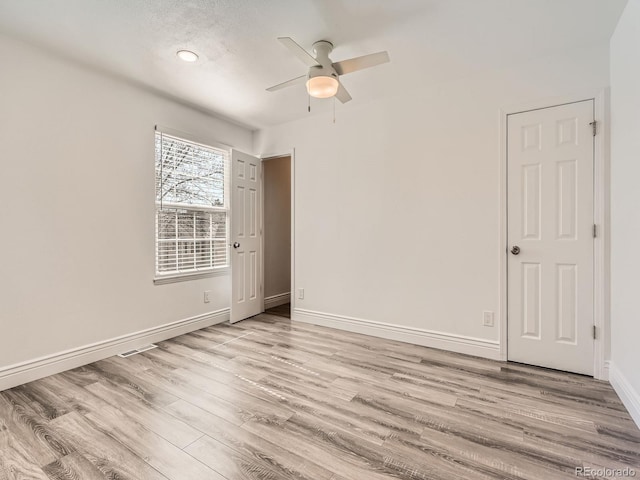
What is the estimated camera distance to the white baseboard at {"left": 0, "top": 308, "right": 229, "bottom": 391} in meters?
2.33

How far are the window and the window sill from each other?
0.06 ft

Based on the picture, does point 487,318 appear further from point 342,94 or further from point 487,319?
point 342,94

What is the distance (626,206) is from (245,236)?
3.68 metres

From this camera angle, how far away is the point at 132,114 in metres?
3.05

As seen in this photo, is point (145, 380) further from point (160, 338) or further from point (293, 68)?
point (293, 68)

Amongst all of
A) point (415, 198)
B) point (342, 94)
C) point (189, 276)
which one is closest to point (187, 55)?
point (342, 94)

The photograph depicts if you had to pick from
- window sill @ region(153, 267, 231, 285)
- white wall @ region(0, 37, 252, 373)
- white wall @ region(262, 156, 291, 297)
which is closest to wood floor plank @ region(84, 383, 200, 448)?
white wall @ region(0, 37, 252, 373)

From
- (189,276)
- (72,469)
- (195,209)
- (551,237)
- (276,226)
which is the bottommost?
(72,469)

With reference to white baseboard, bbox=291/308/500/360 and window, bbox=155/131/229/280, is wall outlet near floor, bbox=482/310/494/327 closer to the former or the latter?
white baseboard, bbox=291/308/500/360

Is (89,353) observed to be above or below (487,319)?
below

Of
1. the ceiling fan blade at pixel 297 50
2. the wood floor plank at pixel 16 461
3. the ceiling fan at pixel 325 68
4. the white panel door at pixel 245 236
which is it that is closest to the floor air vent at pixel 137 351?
the white panel door at pixel 245 236

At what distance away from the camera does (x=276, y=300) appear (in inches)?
194

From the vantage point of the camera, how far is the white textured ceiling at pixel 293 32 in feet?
6.49

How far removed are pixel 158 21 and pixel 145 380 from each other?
2643 mm
